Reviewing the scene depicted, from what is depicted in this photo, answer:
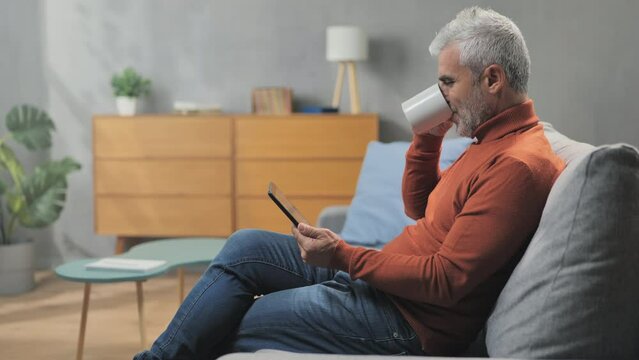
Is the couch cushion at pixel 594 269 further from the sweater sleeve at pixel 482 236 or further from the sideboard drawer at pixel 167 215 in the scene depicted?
the sideboard drawer at pixel 167 215

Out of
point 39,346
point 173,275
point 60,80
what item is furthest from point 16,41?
point 39,346

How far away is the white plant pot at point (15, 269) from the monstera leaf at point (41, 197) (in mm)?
160

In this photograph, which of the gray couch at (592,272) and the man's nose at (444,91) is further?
the man's nose at (444,91)

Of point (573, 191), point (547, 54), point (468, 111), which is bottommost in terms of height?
point (573, 191)

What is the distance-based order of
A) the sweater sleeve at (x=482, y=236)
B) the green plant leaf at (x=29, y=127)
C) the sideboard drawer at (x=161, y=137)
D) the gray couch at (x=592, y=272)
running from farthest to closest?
the sideboard drawer at (x=161, y=137) < the green plant leaf at (x=29, y=127) < the sweater sleeve at (x=482, y=236) < the gray couch at (x=592, y=272)

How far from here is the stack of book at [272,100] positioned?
486cm

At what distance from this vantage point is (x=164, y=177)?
4.81 m

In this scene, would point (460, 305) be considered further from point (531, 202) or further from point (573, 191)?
point (573, 191)

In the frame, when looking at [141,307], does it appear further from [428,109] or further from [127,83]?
[127,83]

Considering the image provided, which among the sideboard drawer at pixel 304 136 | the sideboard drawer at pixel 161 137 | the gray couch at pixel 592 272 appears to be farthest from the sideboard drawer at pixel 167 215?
the gray couch at pixel 592 272

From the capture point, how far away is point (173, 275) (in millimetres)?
5047

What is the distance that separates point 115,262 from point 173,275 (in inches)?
78.0

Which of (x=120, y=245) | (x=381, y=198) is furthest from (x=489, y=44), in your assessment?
(x=120, y=245)

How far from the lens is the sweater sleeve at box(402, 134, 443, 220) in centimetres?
209
